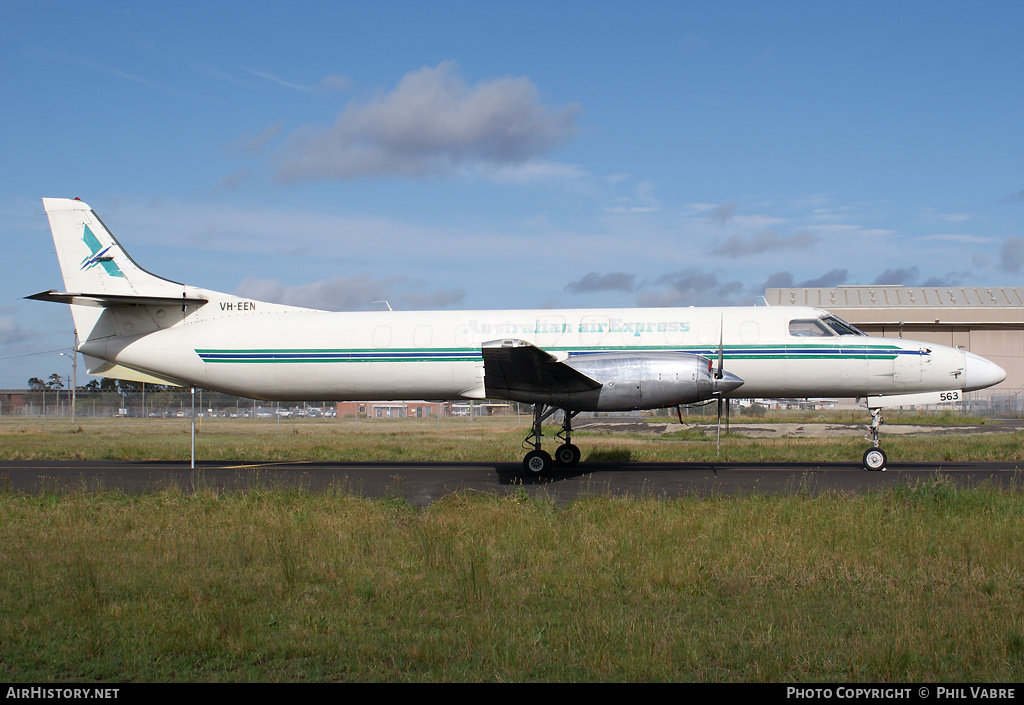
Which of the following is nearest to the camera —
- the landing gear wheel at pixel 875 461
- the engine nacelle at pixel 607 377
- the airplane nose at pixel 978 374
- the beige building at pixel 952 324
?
the engine nacelle at pixel 607 377

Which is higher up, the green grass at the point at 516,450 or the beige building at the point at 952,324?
the beige building at the point at 952,324

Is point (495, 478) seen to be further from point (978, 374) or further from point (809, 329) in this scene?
point (978, 374)

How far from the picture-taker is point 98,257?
70.5 feet

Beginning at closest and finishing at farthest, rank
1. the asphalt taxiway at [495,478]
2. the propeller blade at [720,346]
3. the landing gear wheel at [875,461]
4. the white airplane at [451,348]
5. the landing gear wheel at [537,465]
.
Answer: the asphalt taxiway at [495,478]
the propeller blade at [720,346]
the landing gear wheel at [537,465]
the landing gear wheel at [875,461]
the white airplane at [451,348]

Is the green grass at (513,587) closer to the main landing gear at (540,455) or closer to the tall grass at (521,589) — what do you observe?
the tall grass at (521,589)

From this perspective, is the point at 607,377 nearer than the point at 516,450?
Yes

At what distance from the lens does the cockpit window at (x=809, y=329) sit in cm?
1911

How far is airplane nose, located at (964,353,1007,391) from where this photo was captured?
61.7 feet

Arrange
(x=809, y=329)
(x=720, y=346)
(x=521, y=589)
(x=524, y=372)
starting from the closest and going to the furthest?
(x=521, y=589), (x=524, y=372), (x=720, y=346), (x=809, y=329)

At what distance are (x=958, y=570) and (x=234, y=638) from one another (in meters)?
7.74

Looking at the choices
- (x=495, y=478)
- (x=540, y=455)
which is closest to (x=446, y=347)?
(x=495, y=478)

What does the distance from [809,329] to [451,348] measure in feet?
29.7

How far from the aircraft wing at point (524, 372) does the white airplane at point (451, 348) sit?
45 mm

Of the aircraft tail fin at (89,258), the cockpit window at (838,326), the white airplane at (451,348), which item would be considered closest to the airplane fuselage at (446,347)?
the white airplane at (451,348)
